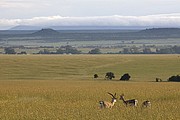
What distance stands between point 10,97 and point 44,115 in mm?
A: 10272

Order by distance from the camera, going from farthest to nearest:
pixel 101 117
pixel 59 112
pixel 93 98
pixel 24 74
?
pixel 24 74
pixel 93 98
pixel 59 112
pixel 101 117

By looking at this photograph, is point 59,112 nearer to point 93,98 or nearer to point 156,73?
point 93,98

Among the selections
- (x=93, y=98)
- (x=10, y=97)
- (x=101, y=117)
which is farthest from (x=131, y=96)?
(x=101, y=117)

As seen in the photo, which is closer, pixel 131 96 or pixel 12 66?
pixel 131 96

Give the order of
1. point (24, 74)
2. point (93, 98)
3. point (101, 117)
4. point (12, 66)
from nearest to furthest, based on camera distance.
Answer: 1. point (101, 117)
2. point (93, 98)
3. point (24, 74)
4. point (12, 66)

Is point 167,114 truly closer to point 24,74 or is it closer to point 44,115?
point 44,115

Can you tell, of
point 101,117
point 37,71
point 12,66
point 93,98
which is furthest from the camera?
point 12,66

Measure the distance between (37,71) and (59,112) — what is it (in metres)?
54.9

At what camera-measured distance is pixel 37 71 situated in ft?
240

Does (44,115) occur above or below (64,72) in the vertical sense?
above

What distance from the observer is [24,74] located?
223ft

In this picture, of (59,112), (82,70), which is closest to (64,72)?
(82,70)

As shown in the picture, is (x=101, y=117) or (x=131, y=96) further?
(x=131, y=96)

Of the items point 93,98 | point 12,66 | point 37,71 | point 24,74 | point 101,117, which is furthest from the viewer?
point 12,66
